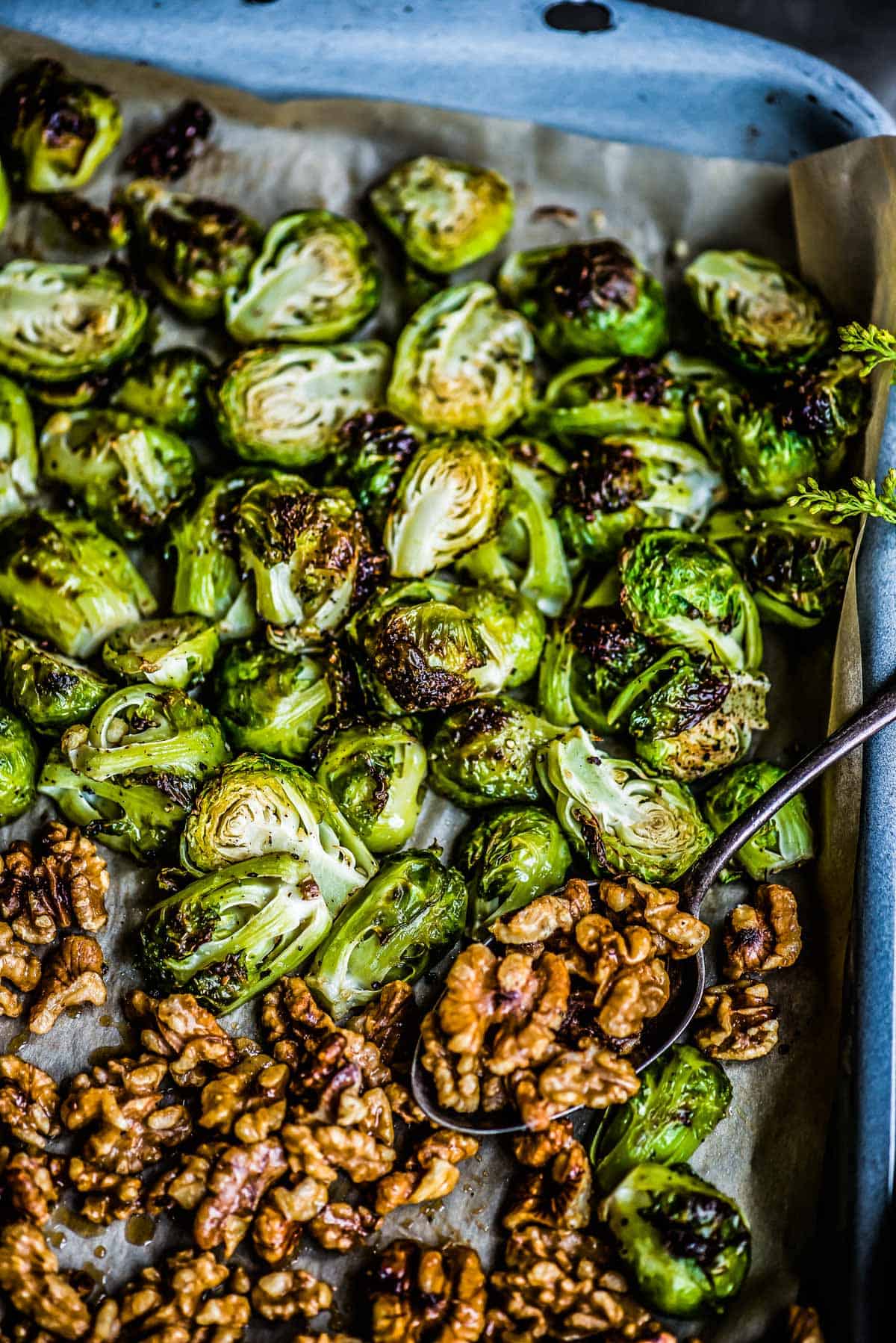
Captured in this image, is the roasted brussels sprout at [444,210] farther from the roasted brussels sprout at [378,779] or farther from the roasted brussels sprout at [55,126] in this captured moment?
the roasted brussels sprout at [378,779]

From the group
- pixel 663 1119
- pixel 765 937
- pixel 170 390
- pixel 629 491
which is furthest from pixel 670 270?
pixel 663 1119

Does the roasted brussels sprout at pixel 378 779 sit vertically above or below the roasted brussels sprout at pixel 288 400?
below

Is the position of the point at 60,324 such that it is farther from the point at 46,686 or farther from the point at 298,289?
the point at 46,686

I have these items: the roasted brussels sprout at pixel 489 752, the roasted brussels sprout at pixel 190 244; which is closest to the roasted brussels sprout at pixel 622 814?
the roasted brussels sprout at pixel 489 752

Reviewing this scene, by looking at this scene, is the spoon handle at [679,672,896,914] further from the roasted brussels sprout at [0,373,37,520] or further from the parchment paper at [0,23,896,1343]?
the roasted brussels sprout at [0,373,37,520]

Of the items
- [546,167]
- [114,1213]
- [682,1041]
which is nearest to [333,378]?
[546,167]

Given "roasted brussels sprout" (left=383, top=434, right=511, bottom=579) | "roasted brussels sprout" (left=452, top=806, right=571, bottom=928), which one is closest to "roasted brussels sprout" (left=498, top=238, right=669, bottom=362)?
"roasted brussels sprout" (left=383, top=434, right=511, bottom=579)

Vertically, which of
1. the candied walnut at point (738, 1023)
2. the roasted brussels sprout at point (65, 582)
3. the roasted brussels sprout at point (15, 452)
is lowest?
the candied walnut at point (738, 1023)
